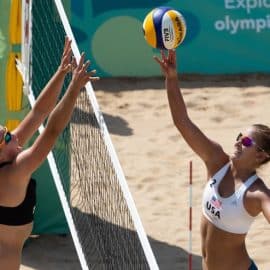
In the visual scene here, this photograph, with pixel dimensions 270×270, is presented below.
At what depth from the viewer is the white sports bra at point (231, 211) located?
20.1 ft

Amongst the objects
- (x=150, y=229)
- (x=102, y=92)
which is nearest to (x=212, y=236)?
(x=150, y=229)

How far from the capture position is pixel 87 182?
9305mm

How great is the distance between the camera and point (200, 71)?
47.4 ft

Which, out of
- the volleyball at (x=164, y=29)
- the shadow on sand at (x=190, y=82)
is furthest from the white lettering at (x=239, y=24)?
the volleyball at (x=164, y=29)

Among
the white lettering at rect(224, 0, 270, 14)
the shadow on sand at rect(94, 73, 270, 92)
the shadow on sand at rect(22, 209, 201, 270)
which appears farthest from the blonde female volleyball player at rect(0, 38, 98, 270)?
the white lettering at rect(224, 0, 270, 14)

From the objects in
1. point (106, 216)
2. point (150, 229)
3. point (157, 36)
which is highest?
point (157, 36)

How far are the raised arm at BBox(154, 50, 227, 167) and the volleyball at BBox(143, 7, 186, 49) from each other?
45 centimetres

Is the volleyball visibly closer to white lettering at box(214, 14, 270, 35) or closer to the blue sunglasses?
the blue sunglasses

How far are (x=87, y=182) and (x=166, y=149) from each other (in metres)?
3.00

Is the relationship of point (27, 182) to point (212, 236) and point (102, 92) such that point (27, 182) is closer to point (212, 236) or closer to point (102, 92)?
point (212, 236)

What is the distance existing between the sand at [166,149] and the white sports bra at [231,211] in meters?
3.17

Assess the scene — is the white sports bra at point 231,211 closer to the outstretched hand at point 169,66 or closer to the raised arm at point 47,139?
the outstretched hand at point 169,66

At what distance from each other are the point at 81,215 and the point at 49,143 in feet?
12.2

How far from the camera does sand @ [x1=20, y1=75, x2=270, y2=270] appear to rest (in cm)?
978
